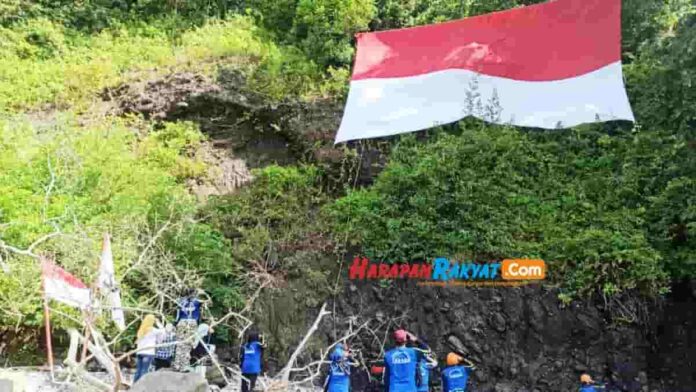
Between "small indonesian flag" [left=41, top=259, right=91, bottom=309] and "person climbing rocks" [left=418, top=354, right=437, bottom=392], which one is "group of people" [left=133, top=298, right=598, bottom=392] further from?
"small indonesian flag" [left=41, top=259, right=91, bottom=309]

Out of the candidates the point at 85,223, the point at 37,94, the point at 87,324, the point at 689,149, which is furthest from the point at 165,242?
the point at 689,149

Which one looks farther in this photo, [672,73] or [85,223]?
[85,223]

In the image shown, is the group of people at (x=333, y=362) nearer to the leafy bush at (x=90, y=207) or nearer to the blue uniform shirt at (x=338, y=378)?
the blue uniform shirt at (x=338, y=378)

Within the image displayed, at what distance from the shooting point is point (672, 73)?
7.42 meters

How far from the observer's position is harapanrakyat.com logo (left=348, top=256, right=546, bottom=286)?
755 cm

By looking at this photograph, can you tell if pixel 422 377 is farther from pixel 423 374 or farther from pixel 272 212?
pixel 272 212

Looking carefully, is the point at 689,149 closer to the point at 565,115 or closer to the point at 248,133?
the point at 565,115

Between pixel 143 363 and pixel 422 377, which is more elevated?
pixel 143 363

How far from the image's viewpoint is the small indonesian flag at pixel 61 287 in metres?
5.13

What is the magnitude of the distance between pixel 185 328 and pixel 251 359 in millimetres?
803

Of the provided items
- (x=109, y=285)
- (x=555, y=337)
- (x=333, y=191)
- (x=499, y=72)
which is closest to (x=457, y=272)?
(x=555, y=337)

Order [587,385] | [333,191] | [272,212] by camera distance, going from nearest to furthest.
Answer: [587,385] < [272,212] < [333,191]

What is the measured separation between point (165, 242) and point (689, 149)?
22.8 ft

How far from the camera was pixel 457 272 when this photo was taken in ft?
25.7
